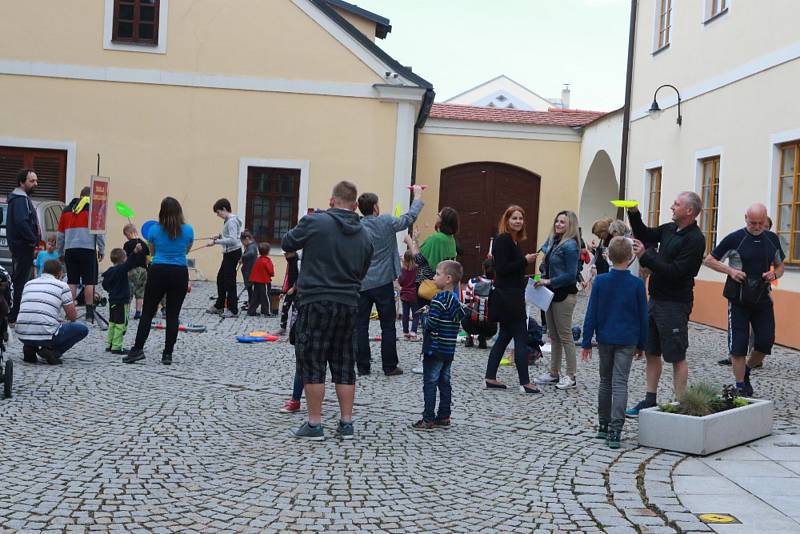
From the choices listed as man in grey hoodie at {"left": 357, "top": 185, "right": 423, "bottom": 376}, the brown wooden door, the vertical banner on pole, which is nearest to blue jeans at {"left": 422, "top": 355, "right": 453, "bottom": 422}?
man in grey hoodie at {"left": 357, "top": 185, "right": 423, "bottom": 376}

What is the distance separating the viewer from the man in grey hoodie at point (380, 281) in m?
9.50

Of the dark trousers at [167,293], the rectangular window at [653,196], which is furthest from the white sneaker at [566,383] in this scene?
the rectangular window at [653,196]

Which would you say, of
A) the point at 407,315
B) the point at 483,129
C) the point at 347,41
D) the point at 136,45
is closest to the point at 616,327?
the point at 407,315

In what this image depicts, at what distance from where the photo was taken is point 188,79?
69.5 feet

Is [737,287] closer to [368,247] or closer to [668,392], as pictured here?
[668,392]

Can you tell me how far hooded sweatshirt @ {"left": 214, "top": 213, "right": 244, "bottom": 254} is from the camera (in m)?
15.4

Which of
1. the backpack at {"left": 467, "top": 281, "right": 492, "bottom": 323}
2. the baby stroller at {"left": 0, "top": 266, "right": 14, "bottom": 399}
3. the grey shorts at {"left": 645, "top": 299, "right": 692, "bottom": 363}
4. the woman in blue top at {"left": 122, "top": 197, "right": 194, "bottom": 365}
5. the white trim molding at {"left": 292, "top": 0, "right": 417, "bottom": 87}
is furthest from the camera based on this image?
the white trim molding at {"left": 292, "top": 0, "right": 417, "bottom": 87}

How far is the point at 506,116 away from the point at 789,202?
507 inches

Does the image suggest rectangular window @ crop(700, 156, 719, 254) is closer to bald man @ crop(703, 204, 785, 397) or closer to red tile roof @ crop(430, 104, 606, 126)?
bald man @ crop(703, 204, 785, 397)

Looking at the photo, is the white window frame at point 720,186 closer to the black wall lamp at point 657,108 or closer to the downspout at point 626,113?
the black wall lamp at point 657,108

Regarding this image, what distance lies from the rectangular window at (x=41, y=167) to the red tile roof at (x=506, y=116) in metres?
9.10

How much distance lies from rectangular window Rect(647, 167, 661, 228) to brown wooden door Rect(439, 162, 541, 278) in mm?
6232

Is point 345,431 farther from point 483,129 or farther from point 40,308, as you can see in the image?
point 483,129

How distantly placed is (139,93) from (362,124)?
4.74 meters
